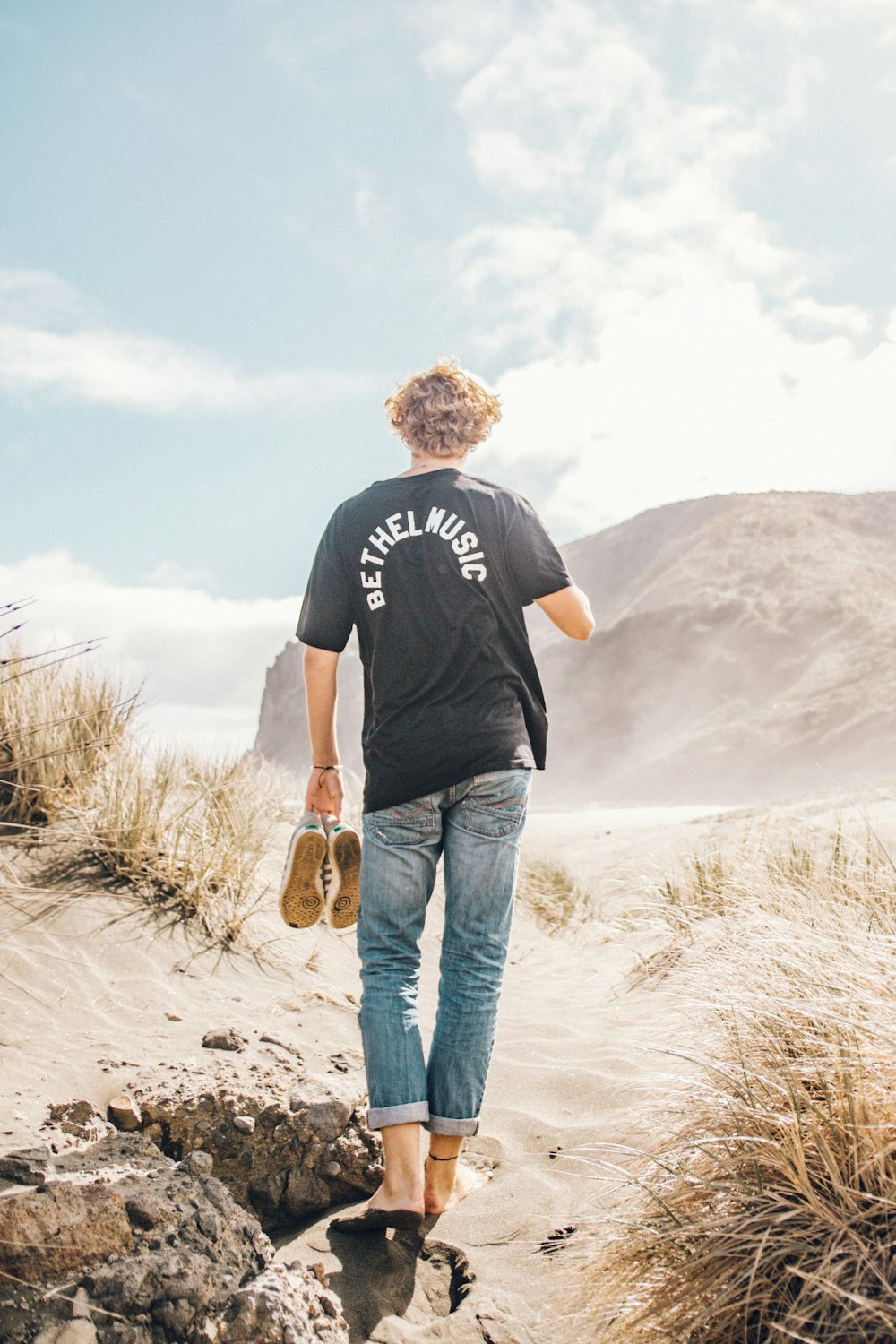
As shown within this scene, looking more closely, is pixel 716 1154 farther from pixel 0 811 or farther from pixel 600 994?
pixel 0 811

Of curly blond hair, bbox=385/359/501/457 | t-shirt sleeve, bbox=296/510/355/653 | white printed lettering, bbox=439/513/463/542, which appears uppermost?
curly blond hair, bbox=385/359/501/457

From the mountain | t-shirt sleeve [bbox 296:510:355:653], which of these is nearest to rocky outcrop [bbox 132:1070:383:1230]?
t-shirt sleeve [bbox 296:510:355:653]

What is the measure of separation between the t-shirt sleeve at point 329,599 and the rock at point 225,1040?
1.48m

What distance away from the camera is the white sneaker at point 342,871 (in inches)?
108

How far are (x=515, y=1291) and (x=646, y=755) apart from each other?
139ft

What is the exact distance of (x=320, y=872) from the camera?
279cm

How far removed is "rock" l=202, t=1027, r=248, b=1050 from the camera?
324cm

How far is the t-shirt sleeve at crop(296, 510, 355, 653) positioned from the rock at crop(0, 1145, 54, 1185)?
4.45 feet

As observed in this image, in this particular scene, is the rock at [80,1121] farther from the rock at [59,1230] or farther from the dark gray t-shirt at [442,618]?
the dark gray t-shirt at [442,618]

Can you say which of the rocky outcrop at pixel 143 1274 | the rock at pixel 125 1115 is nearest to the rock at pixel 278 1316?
the rocky outcrop at pixel 143 1274

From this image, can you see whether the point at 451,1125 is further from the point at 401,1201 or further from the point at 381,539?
the point at 381,539

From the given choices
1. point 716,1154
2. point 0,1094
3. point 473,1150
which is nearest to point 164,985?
point 0,1094

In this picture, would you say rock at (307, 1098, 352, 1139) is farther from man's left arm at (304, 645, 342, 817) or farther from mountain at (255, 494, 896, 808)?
mountain at (255, 494, 896, 808)

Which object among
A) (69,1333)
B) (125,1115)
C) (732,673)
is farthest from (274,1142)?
(732,673)
